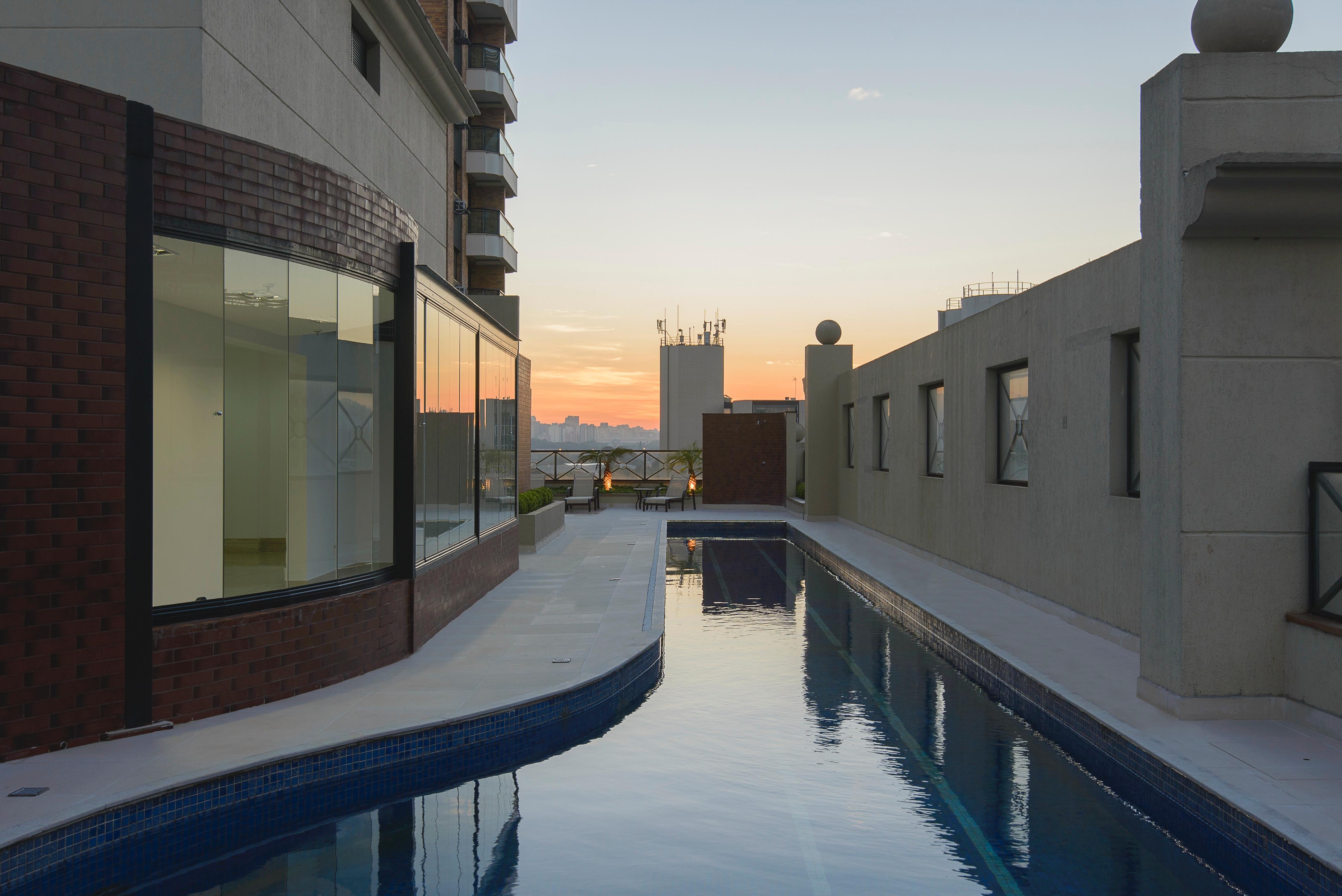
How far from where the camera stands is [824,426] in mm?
20203

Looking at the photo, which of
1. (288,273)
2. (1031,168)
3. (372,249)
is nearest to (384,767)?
(288,273)

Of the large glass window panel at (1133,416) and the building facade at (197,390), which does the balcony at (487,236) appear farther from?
the large glass window panel at (1133,416)

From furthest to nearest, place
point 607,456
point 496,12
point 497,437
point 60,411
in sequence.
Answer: point 496,12, point 607,456, point 497,437, point 60,411

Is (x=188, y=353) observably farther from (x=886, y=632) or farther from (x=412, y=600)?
(x=886, y=632)

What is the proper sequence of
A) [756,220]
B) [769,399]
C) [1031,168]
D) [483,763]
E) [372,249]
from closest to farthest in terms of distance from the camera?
1. [483,763]
2. [372,249]
3. [1031,168]
4. [756,220]
5. [769,399]

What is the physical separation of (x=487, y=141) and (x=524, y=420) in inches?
708

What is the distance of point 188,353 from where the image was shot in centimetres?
549

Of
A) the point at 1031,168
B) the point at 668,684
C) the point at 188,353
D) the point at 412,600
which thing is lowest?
the point at 668,684

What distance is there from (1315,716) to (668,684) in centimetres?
410

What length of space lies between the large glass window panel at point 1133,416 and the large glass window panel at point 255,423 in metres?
6.41

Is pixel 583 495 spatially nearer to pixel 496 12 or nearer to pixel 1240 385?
pixel 1240 385

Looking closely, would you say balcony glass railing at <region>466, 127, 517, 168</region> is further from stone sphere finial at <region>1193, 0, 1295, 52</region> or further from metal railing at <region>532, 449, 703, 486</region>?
stone sphere finial at <region>1193, 0, 1295, 52</region>

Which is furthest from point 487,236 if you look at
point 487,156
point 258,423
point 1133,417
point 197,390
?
point 197,390

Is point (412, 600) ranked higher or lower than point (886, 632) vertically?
higher
